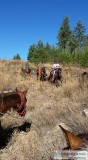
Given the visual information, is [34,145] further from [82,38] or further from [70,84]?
[82,38]

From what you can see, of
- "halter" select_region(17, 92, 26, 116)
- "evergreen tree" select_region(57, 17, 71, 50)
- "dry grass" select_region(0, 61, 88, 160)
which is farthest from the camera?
"evergreen tree" select_region(57, 17, 71, 50)

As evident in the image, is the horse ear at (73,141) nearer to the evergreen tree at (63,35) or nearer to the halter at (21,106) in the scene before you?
the halter at (21,106)

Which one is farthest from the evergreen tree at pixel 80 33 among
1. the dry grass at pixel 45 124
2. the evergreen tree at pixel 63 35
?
the dry grass at pixel 45 124

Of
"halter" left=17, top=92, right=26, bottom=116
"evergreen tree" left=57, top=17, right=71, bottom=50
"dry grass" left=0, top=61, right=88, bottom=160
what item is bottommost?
"dry grass" left=0, top=61, right=88, bottom=160

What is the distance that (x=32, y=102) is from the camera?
1138cm

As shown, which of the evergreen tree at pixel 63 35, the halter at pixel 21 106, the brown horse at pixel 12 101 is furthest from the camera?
the evergreen tree at pixel 63 35

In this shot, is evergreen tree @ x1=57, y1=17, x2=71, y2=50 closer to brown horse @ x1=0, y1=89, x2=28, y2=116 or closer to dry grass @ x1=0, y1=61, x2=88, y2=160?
dry grass @ x1=0, y1=61, x2=88, y2=160

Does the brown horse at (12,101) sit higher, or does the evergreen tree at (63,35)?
the evergreen tree at (63,35)

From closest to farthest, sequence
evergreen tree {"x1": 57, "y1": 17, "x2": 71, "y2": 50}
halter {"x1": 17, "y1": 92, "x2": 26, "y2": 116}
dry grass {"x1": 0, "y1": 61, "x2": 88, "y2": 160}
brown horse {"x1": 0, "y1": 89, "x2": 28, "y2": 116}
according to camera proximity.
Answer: dry grass {"x1": 0, "y1": 61, "x2": 88, "y2": 160} → brown horse {"x1": 0, "y1": 89, "x2": 28, "y2": 116} → halter {"x1": 17, "y1": 92, "x2": 26, "y2": 116} → evergreen tree {"x1": 57, "y1": 17, "x2": 71, "y2": 50}

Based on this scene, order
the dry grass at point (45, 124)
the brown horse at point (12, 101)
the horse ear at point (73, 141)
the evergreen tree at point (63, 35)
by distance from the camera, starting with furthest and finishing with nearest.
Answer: the evergreen tree at point (63, 35) → the brown horse at point (12, 101) → the dry grass at point (45, 124) → the horse ear at point (73, 141)

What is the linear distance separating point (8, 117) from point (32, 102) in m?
1.99

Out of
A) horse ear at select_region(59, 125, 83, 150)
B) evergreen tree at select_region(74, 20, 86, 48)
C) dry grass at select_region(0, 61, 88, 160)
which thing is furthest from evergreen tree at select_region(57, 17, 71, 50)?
horse ear at select_region(59, 125, 83, 150)

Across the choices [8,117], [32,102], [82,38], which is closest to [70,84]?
[32,102]

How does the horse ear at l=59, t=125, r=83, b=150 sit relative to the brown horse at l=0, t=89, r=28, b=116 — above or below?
above
